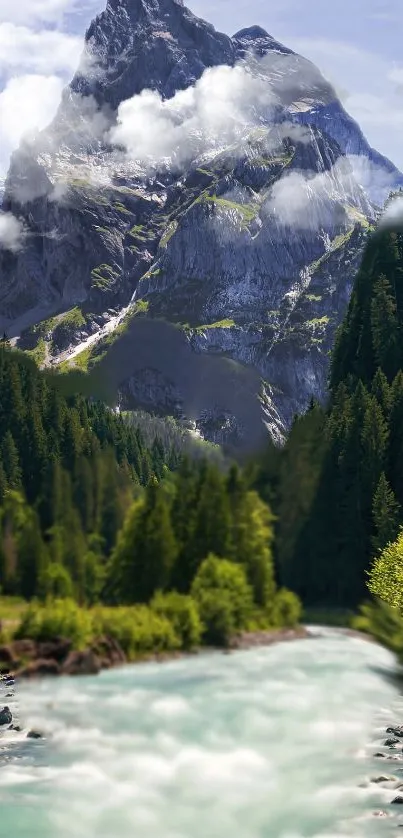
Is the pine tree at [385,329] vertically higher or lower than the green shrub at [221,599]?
higher

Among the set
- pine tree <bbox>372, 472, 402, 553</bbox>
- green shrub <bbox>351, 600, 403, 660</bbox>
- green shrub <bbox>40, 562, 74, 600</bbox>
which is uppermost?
pine tree <bbox>372, 472, 402, 553</bbox>

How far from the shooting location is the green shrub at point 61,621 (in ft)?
68.6

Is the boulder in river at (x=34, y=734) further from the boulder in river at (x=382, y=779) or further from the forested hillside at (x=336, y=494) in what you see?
the forested hillside at (x=336, y=494)

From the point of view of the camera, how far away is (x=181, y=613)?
20922 millimetres

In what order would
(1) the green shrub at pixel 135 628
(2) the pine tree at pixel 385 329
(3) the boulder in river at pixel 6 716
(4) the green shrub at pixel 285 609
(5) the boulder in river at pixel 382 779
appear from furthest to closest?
1. (2) the pine tree at pixel 385 329
2. (3) the boulder in river at pixel 6 716
3. (5) the boulder in river at pixel 382 779
4. (4) the green shrub at pixel 285 609
5. (1) the green shrub at pixel 135 628

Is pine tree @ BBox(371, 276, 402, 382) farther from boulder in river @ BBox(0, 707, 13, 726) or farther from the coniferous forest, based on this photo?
boulder in river @ BBox(0, 707, 13, 726)

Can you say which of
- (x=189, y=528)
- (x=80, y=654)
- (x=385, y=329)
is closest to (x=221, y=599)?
(x=189, y=528)

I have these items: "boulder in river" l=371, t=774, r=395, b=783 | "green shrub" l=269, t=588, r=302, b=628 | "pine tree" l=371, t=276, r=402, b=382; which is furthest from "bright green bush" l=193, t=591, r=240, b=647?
"pine tree" l=371, t=276, r=402, b=382

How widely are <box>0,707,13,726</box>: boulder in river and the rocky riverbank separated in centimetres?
850

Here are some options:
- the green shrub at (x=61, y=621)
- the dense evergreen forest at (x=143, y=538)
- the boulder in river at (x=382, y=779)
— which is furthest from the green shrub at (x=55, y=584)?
the boulder in river at (x=382, y=779)

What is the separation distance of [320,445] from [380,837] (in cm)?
1049

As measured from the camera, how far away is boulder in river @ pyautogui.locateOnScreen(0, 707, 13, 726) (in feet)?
99.7

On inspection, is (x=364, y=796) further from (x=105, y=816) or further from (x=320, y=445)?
(x=320, y=445)

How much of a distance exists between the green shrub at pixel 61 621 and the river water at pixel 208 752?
6.15ft
